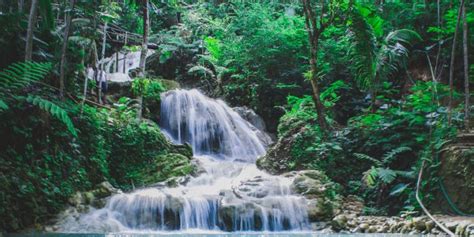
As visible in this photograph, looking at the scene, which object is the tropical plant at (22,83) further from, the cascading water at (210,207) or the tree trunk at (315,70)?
the tree trunk at (315,70)

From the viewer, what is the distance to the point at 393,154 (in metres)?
9.09

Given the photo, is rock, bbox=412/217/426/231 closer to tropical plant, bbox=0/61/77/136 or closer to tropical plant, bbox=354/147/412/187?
tropical plant, bbox=354/147/412/187

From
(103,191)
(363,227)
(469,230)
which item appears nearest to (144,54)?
(103,191)

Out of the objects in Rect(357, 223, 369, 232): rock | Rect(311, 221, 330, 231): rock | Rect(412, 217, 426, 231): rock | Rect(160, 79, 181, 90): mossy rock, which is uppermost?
Rect(160, 79, 181, 90): mossy rock

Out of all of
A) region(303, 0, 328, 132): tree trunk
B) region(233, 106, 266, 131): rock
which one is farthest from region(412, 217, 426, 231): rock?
region(233, 106, 266, 131): rock

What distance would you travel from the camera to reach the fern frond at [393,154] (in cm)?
895

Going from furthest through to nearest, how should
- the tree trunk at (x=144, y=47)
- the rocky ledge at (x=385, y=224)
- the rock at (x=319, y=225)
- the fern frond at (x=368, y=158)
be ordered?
1. the tree trunk at (x=144, y=47)
2. the fern frond at (x=368, y=158)
3. the rock at (x=319, y=225)
4. the rocky ledge at (x=385, y=224)

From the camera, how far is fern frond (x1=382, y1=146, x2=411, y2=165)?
8.95 metres

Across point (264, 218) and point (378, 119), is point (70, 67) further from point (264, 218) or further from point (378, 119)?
point (378, 119)

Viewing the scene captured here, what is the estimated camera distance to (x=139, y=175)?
34.2 ft

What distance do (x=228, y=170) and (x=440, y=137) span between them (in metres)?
5.66

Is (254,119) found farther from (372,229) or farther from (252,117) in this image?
(372,229)

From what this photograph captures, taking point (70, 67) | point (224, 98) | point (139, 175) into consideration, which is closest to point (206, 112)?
point (224, 98)

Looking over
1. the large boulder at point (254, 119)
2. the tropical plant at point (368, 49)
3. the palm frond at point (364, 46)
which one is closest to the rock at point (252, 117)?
the large boulder at point (254, 119)
